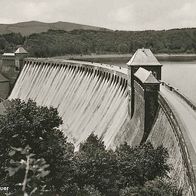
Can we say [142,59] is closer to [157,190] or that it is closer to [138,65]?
[138,65]

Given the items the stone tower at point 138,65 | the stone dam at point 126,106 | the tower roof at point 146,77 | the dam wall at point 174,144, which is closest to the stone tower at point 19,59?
the stone dam at point 126,106

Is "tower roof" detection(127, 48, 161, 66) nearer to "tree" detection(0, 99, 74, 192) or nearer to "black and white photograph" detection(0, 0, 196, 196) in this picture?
"black and white photograph" detection(0, 0, 196, 196)

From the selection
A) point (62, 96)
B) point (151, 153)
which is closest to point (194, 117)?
point (151, 153)

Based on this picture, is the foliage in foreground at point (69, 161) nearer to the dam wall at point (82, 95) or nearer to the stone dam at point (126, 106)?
the stone dam at point (126, 106)

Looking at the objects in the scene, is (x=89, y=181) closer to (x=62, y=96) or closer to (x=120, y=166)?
(x=120, y=166)

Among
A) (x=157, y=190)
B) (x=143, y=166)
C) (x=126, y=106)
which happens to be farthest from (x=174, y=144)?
(x=126, y=106)

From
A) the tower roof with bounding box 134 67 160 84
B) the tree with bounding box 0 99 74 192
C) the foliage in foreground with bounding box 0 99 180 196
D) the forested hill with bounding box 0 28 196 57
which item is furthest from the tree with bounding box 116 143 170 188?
the forested hill with bounding box 0 28 196 57
